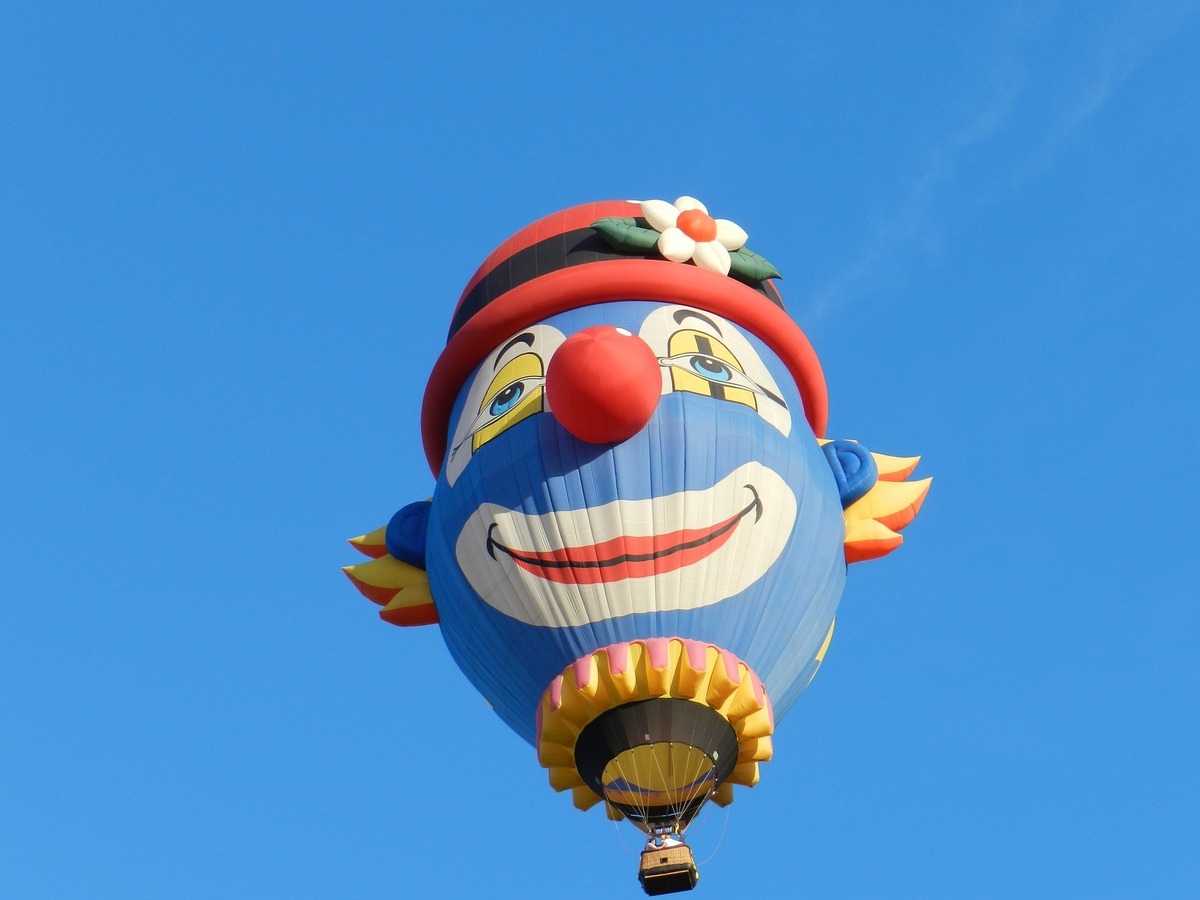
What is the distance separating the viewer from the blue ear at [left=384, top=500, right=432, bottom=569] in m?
19.1

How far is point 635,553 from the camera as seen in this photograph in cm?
1666

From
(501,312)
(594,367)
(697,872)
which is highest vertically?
(501,312)

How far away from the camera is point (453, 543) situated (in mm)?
17719

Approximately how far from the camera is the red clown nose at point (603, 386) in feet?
55.1

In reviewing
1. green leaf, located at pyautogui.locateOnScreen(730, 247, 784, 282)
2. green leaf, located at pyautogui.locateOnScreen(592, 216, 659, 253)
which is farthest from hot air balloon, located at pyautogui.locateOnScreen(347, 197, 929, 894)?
green leaf, located at pyautogui.locateOnScreen(730, 247, 784, 282)

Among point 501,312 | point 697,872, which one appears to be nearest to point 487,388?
point 501,312

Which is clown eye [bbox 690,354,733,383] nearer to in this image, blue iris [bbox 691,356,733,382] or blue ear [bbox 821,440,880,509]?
blue iris [bbox 691,356,733,382]

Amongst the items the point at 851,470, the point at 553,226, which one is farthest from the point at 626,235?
the point at 851,470

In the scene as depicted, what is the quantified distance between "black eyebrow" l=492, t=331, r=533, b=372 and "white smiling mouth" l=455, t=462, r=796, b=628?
2.00 metres

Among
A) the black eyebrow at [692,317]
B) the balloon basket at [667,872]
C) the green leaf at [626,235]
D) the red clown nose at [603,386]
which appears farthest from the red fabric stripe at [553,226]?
the balloon basket at [667,872]

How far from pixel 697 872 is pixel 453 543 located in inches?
130

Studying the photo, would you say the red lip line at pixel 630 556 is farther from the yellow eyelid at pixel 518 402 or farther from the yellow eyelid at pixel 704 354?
the yellow eyelid at pixel 518 402

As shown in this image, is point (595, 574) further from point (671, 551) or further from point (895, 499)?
point (895, 499)

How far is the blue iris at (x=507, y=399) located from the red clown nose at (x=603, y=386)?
869mm
